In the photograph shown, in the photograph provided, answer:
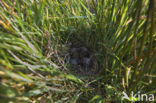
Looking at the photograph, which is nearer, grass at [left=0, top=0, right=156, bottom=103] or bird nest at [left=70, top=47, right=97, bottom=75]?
grass at [left=0, top=0, right=156, bottom=103]

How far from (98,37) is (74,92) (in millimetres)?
423

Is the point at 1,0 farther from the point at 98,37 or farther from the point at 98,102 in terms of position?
the point at 98,102

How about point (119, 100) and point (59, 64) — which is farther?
point (59, 64)

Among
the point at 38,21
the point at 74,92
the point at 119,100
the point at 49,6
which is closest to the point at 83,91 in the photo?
the point at 74,92

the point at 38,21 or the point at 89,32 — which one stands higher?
the point at 38,21

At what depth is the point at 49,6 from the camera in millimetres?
895

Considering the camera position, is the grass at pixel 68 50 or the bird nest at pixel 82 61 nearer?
the grass at pixel 68 50

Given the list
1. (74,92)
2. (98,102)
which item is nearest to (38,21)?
(74,92)

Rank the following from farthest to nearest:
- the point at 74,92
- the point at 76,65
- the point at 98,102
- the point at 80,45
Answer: the point at 80,45 → the point at 76,65 → the point at 74,92 → the point at 98,102

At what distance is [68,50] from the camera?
3.06ft

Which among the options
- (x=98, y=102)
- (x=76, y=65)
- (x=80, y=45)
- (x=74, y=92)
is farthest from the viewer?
(x=80, y=45)

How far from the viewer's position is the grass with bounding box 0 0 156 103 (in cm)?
54

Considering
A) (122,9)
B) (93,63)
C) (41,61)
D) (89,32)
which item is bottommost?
(93,63)

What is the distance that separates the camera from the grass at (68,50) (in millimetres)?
539
